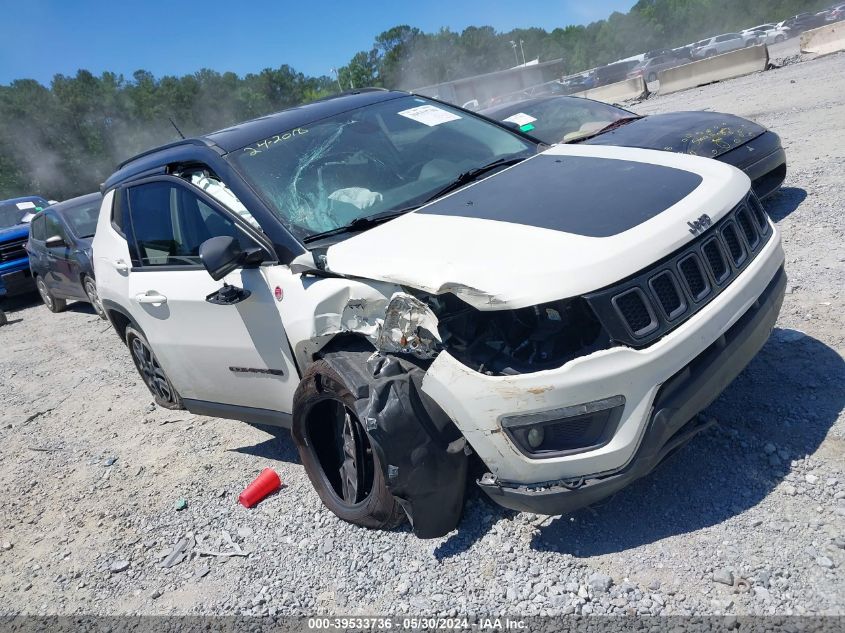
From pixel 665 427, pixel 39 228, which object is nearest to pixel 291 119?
pixel 665 427

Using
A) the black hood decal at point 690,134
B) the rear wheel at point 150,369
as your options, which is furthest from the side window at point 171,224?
the black hood decal at point 690,134

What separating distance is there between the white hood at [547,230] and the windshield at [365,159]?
0.98 ft

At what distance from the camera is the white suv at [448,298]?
249cm

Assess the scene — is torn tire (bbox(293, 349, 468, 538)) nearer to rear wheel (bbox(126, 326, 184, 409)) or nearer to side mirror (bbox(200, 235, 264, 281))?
side mirror (bbox(200, 235, 264, 281))

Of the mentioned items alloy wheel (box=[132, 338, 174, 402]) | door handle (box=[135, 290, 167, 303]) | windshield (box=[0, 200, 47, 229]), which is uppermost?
door handle (box=[135, 290, 167, 303])

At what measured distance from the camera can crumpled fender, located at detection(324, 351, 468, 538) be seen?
8.87 feet

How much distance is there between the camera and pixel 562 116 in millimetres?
7500

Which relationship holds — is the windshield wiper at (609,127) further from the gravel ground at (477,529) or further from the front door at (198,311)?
the front door at (198,311)

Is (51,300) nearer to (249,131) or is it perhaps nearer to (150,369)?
(150,369)

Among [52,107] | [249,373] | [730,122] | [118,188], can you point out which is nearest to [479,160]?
[249,373]

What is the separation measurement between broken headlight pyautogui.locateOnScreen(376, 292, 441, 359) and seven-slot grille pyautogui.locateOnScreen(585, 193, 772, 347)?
63 cm

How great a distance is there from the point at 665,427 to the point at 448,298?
0.96 m

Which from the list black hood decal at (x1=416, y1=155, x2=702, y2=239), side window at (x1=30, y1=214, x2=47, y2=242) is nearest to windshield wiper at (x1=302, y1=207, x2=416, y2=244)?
black hood decal at (x1=416, y1=155, x2=702, y2=239)

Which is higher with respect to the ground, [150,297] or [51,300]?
[150,297]
